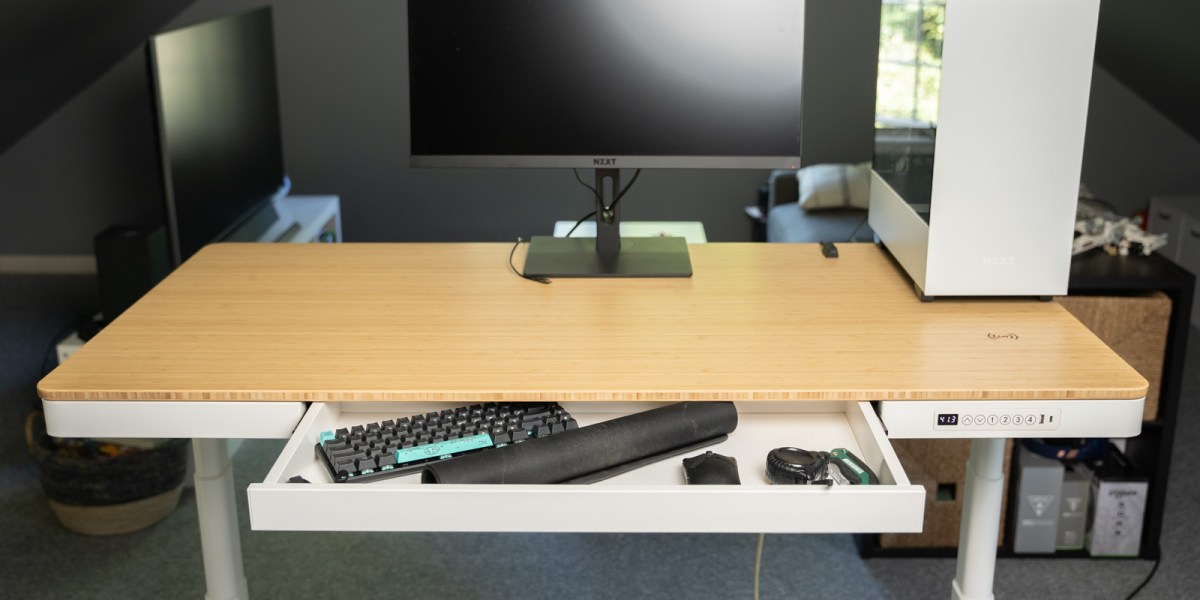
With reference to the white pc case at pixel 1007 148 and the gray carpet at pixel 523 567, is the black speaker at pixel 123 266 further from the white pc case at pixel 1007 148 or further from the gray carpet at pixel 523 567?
the white pc case at pixel 1007 148

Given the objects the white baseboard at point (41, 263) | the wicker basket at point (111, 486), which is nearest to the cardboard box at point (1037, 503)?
the wicker basket at point (111, 486)

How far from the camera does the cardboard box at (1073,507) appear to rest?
2.44 metres

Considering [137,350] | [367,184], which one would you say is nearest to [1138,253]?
[137,350]

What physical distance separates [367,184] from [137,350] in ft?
9.09

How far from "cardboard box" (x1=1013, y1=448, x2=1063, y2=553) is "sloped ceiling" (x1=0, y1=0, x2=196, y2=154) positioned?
7.73ft

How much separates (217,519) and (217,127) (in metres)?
1.51

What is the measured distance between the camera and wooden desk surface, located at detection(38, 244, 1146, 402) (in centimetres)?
152

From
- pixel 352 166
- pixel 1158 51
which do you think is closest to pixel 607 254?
pixel 1158 51

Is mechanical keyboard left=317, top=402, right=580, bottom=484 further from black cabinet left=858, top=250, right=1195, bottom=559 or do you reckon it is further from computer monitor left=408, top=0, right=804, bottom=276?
black cabinet left=858, top=250, right=1195, bottom=559

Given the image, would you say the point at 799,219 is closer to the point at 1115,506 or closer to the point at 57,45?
the point at 1115,506

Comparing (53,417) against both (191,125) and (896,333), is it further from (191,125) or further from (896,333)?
(191,125)

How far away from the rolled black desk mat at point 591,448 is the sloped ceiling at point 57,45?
5.83 feet

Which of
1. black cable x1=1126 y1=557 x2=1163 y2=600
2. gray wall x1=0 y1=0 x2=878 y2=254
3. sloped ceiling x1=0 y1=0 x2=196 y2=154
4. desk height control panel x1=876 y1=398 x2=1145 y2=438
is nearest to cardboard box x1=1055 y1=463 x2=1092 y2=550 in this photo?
black cable x1=1126 y1=557 x2=1163 y2=600

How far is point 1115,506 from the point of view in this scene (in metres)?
2.44
